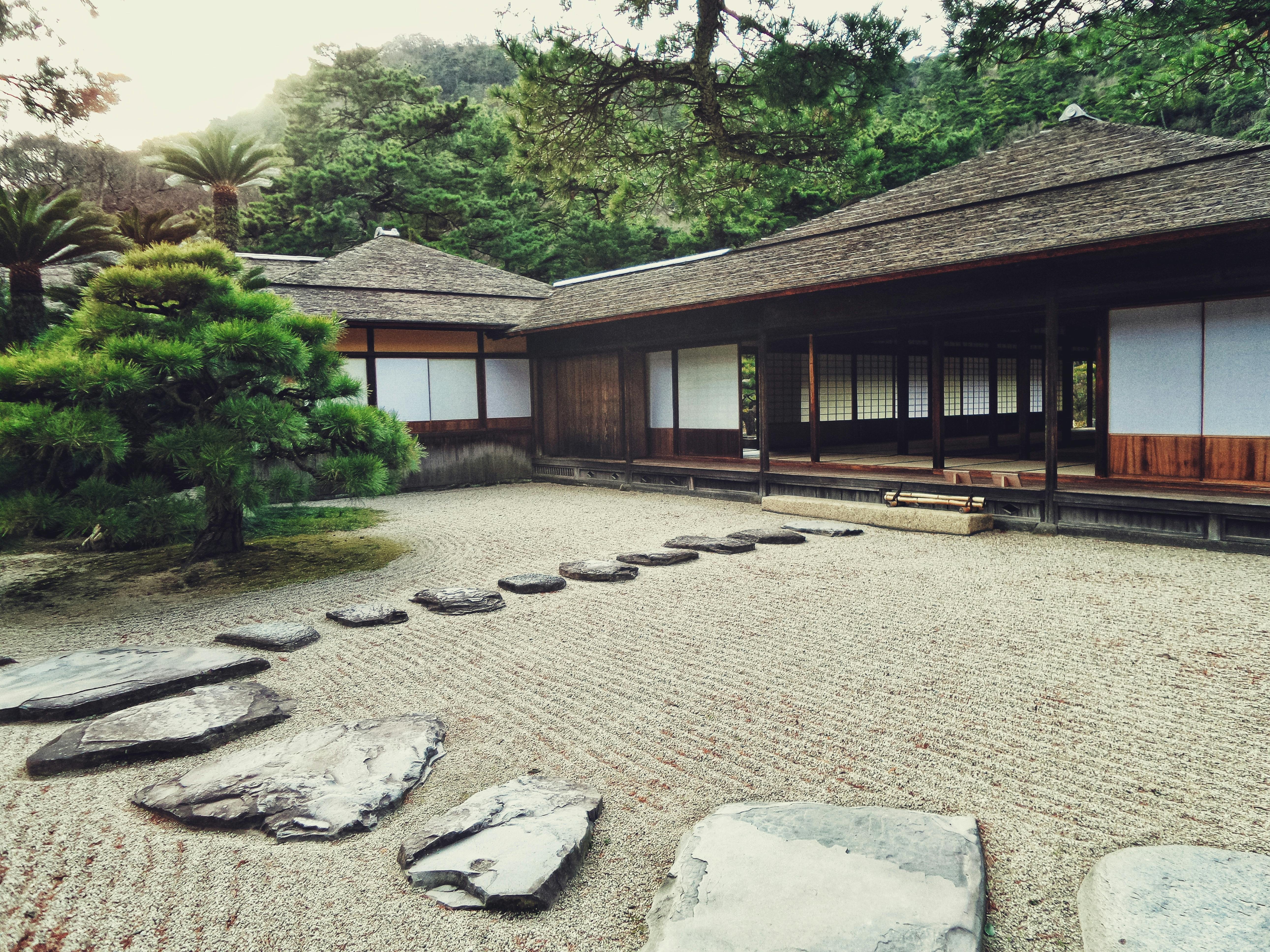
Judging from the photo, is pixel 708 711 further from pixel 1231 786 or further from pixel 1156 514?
pixel 1156 514

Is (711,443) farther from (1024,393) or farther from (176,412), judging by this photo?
(176,412)

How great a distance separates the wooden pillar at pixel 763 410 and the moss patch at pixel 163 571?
199 inches

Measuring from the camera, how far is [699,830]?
8.60ft

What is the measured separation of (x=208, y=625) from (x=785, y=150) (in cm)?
823

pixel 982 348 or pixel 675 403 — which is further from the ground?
pixel 982 348

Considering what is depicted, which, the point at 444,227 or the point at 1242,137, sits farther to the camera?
the point at 444,227

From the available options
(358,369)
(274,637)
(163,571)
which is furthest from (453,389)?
(274,637)

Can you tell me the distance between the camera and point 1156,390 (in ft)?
26.1

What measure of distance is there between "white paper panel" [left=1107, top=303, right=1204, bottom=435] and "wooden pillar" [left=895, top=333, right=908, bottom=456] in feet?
17.4

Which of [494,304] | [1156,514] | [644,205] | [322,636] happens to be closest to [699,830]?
[322,636]

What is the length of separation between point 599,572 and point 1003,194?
23.0 feet

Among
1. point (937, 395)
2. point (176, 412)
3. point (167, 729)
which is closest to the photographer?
point (167, 729)

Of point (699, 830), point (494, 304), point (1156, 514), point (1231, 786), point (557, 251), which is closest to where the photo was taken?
point (699, 830)

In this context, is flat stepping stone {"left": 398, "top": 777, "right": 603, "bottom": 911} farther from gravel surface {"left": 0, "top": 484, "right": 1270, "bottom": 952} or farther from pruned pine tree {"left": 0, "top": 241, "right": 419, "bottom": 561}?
pruned pine tree {"left": 0, "top": 241, "right": 419, "bottom": 561}
